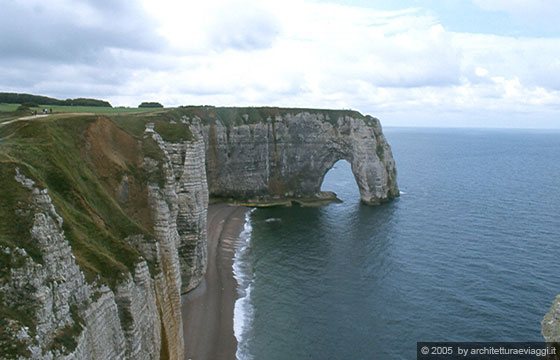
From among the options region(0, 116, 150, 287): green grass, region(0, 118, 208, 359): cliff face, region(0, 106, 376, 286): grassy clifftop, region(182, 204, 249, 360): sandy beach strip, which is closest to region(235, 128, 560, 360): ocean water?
region(182, 204, 249, 360): sandy beach strip

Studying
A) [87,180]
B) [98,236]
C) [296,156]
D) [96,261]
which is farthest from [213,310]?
[296,156]

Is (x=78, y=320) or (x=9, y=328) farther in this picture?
(x=78, y=320)

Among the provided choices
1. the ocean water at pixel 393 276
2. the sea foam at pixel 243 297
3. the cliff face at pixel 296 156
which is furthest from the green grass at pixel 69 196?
the cliff face at pixel 296 156

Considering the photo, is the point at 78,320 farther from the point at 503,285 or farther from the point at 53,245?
the point at 503,285

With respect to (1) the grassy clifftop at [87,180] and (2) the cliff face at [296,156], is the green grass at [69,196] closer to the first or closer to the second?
(1) the grassy clifftop at [87,180]

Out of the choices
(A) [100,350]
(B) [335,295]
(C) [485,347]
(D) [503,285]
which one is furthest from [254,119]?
(A) [100,350]

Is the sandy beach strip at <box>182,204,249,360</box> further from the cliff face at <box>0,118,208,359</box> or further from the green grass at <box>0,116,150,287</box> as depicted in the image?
the green grass at <box>0,116,150,287</box>
